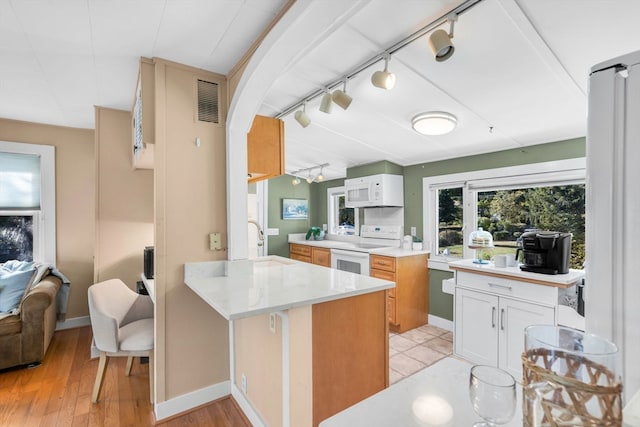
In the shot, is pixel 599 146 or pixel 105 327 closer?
pixel 599 146

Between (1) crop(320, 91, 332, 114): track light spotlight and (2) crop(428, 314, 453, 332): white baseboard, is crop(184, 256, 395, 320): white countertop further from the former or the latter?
(2) crop(428, 314, 453, 332): white baseboard

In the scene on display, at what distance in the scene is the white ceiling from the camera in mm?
1472

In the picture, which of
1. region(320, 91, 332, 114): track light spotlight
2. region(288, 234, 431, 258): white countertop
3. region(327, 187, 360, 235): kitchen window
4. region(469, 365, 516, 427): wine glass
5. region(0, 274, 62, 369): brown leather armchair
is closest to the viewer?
region(469, 365, 516, 427): wine glass

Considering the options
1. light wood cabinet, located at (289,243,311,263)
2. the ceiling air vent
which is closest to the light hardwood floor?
the ceiling air vent

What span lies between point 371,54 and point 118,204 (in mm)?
2826

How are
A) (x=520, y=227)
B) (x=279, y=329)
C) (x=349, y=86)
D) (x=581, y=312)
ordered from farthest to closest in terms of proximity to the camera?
1. (x=520, y=227)
2. (x=349, y=86)
3. (x=581, y=312)
4. (x=279, y=329)

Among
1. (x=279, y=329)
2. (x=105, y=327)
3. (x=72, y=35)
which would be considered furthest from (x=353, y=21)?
(x=105, y=327)

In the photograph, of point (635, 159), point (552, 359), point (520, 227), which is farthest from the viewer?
point (520, 227)

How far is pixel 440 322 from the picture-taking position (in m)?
3.72

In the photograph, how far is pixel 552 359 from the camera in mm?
559

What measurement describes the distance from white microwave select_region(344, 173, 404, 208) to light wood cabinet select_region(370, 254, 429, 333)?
78cm

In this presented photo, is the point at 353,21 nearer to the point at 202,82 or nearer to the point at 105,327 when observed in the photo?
the point at 202,82

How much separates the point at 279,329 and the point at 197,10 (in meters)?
1.68

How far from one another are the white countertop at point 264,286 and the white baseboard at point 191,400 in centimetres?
79
